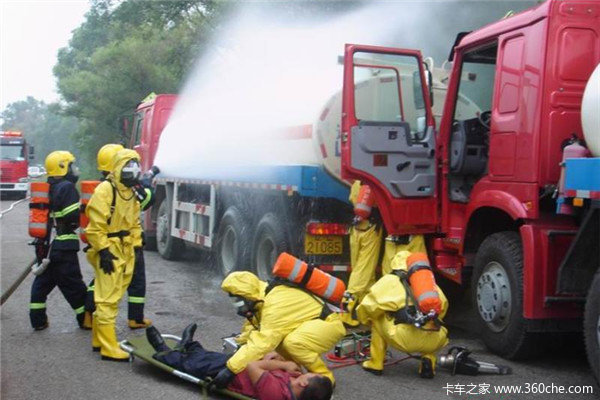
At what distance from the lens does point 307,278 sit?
490cm

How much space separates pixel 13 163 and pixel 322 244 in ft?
80.1

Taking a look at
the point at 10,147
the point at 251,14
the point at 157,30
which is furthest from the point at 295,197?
the point at 10,147

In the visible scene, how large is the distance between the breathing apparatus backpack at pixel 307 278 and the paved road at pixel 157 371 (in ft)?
2.20

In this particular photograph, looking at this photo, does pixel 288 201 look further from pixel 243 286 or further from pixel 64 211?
pixel 243 286

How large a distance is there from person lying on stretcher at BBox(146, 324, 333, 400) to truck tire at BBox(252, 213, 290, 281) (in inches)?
114

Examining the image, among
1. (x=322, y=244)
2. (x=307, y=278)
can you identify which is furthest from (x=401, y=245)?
(x=307, y=278)

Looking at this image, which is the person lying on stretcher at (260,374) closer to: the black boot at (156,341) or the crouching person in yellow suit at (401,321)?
the black boot at (156,341)

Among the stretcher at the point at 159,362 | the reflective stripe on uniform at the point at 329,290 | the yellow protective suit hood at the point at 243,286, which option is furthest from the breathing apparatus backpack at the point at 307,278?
the stretcher at the point at 159,362

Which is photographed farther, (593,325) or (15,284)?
(15,284)

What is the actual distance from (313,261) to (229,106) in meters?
3.40

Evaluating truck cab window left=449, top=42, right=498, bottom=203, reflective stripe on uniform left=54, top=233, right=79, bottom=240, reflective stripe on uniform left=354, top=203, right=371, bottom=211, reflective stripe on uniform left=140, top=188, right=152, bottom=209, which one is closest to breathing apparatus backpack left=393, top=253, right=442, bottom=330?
truck cab window left=449, top=42, right=498, bottom=203

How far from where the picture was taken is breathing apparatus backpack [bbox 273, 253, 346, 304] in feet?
16.0

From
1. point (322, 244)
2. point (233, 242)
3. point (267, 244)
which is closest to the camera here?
point (322, 244)

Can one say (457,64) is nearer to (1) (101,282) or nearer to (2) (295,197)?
(2) (295,197)
